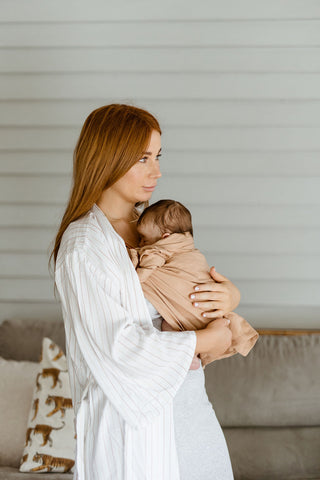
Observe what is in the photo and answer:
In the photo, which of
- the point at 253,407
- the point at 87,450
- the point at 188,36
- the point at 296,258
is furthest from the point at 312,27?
the point at 87,450

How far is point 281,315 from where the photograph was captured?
2.68m

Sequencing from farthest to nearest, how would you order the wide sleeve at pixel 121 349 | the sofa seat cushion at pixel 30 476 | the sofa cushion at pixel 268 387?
the sofa cushion at pixel 268 387
the sofa seat cushion at pixel 30 476
the wide sleeve at pixel 121 349

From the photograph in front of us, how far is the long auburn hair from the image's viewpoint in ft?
5.04

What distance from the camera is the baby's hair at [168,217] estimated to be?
160cm

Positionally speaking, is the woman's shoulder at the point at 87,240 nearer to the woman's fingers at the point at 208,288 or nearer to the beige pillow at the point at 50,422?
the woman's fingers at the point at 208,288

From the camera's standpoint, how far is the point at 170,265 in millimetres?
1534

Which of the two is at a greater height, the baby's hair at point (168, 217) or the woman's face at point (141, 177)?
the woman's face at point (141, 177)

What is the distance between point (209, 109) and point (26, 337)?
140 centimetres

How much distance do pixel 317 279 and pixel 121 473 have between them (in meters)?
1.60

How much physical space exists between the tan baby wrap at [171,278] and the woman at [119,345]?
0.13 ft

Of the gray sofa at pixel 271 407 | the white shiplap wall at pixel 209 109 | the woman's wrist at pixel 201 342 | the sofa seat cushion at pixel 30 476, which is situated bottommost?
the sofa seat cushion at pixel 30 476

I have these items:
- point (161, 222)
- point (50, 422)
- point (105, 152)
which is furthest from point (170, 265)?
point (50, 422)

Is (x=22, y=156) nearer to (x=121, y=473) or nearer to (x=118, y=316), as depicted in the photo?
(x=118, y=316)

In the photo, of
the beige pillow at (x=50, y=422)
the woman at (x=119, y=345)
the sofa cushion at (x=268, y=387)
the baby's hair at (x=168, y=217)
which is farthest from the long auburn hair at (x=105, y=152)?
the sofa cushion at (x=268, y=387)
